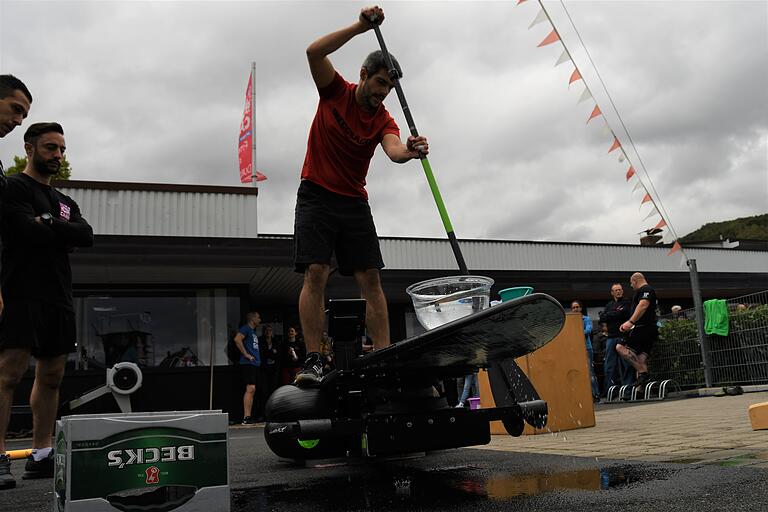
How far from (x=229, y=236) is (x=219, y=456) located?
9.02 meters

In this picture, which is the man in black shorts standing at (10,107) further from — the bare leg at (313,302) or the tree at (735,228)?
the tree at (735,228)

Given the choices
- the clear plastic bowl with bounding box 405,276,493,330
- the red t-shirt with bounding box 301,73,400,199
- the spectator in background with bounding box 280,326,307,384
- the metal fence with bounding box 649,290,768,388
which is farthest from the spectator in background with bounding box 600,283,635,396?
the clear plastic bowl with bounding box 405,276,493,330

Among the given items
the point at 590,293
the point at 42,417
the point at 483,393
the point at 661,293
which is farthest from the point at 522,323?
the point at 661,293

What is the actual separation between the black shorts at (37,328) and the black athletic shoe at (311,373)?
4.83ft

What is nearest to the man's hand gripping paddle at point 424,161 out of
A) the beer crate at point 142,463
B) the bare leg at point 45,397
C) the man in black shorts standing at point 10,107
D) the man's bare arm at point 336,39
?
the man's bare arm at point 336,39

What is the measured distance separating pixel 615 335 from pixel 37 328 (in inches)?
335

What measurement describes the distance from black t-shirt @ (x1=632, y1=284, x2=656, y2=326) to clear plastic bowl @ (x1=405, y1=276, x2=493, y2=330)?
690cm

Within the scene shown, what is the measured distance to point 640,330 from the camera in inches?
368

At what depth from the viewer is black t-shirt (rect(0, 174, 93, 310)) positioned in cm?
336

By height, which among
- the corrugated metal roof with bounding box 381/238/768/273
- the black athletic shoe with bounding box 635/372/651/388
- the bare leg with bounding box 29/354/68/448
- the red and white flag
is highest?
the red and white flag

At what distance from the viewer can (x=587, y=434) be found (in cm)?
472

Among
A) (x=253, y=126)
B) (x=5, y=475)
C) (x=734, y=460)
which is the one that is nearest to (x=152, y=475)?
(x=5, y=475)

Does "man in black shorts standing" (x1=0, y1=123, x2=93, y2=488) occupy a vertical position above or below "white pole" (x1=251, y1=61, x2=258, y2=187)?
below

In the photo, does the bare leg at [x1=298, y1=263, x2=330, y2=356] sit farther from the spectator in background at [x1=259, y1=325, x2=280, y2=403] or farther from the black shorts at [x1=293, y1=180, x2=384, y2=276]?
the spectator in background at [x1=259, y1=325, x2=280, y2=403]
